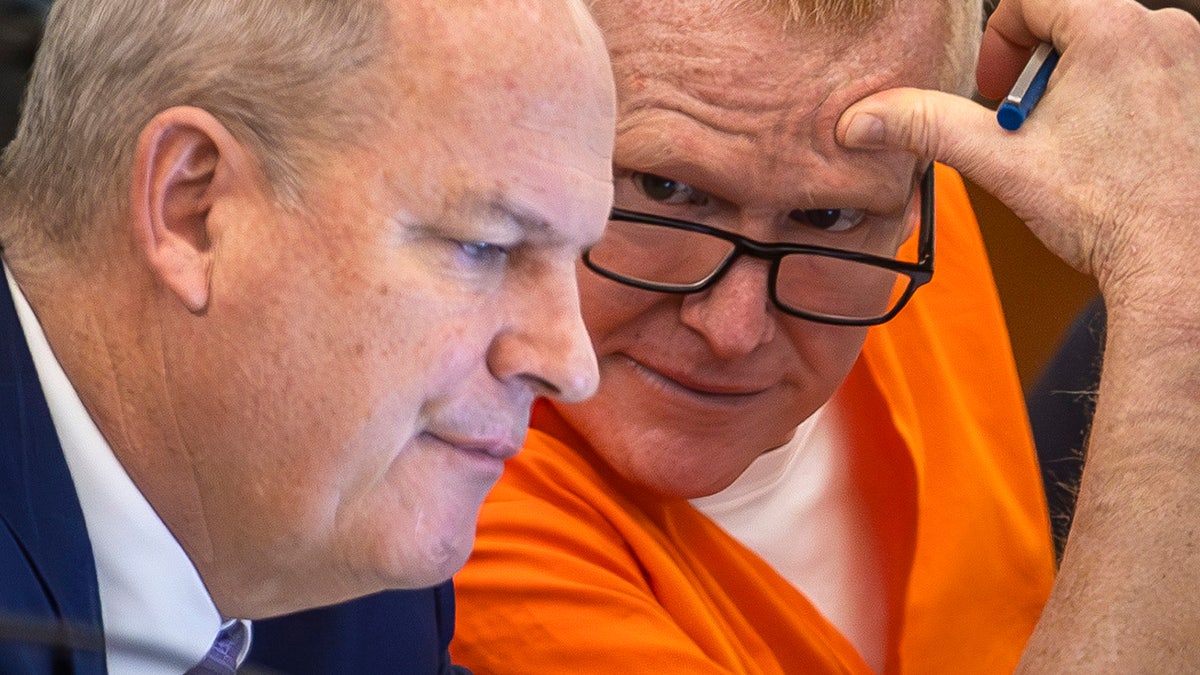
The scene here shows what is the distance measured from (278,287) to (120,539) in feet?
0.65

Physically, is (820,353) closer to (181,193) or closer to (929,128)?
(929,128)

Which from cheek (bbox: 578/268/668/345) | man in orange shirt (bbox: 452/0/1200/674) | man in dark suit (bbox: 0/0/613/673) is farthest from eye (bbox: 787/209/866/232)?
man in dark suit (bbox: 0/0/613/673)

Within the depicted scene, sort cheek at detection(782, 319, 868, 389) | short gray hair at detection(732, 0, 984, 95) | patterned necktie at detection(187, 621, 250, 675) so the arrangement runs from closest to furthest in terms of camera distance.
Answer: patterned necktie at detection(187, 621, 250, 675) → short gray hair at detection(732, 0, 984, 95) → cheek at detection(782, 319, 868, 389)

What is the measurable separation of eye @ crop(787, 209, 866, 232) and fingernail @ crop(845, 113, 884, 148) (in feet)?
0.27

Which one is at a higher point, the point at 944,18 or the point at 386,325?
the point at 386,325

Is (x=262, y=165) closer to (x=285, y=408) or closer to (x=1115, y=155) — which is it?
(x=285, y=408)

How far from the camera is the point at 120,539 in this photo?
87 centimetres

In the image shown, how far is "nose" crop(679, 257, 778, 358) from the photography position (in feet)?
4.29

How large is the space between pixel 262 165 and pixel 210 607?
30 cm

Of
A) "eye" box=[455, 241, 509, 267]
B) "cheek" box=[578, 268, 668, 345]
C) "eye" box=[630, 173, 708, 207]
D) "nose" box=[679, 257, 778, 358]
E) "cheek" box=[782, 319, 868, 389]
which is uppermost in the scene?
"eye" box=[455, 241, 509, 267]

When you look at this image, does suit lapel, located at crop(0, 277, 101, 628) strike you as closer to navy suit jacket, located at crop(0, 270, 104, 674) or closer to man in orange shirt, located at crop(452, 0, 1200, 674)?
navy suit jacket, located at crop(0, 270, 104, 674)

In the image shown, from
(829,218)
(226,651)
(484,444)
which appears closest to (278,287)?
(484,444)

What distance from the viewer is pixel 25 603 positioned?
779 mm

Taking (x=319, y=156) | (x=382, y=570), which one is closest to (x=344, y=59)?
(x=319, y=156)
